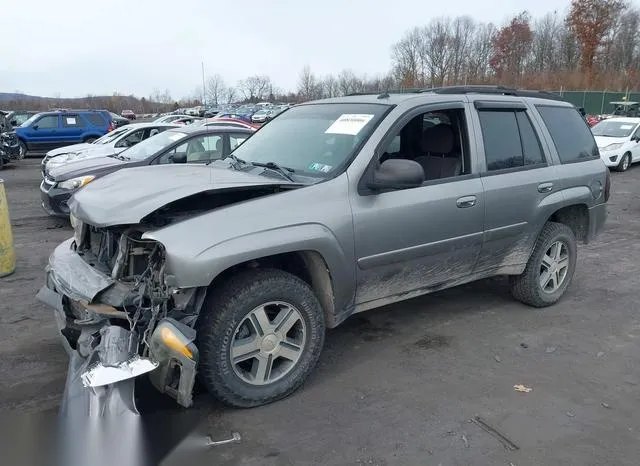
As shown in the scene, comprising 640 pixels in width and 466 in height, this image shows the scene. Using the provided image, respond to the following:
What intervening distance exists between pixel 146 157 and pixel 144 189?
17.6ft

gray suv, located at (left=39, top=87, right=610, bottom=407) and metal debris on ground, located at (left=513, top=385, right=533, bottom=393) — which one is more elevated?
gray suv, located at (left=39, top=87, right=610, bottom=407)

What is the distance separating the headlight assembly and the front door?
5425 millimetres

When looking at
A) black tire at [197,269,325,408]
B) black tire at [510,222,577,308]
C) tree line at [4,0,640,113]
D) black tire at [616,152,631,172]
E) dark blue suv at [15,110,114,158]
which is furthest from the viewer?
tree line at [4,0,640,113]

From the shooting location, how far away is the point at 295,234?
3.34 m

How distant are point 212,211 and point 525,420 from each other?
7.59 feet

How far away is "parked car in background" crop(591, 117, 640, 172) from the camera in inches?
642

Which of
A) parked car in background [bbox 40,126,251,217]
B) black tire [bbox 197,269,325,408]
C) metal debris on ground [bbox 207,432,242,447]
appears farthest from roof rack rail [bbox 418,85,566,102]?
parked car in background [bbox 40,126,251,217]

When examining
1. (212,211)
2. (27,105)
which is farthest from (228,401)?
(27,105)

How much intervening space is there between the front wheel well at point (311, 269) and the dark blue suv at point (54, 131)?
18408mm

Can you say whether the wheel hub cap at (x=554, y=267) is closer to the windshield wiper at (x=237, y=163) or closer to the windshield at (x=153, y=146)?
the windshield wiper at (x=237, y=163)

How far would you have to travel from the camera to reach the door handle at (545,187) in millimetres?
4809

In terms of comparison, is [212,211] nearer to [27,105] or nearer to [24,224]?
[24,224]

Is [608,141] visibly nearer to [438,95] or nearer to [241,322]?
[438,95]

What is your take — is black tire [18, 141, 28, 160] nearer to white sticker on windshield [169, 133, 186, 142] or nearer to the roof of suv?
white sticker on windshield [169, 133, 186, 142]
